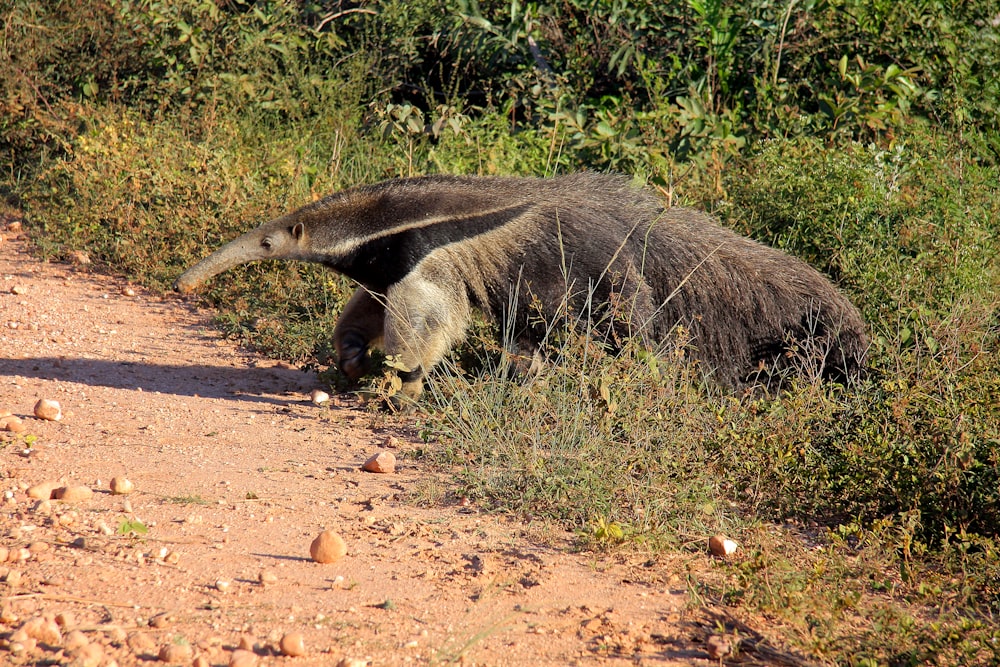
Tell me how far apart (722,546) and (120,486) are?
2.43m

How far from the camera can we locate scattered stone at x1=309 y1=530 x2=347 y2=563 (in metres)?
3.58

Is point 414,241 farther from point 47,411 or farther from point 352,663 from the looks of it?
point 352,663

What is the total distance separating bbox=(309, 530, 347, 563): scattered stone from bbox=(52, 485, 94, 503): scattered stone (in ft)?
3.48

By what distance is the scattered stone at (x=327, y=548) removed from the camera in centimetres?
358

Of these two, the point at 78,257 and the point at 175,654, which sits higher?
the point at 175,654

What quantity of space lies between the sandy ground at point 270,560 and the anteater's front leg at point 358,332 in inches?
16.5

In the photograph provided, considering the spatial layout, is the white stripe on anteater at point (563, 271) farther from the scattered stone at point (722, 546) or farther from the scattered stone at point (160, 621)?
the scattered stone at point (160, 621)

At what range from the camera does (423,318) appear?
5.89 m

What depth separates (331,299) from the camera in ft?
23.7

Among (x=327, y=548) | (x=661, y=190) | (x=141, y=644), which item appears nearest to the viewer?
(x=141, y=644)

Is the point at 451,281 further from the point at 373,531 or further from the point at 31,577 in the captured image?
the point at 31,577

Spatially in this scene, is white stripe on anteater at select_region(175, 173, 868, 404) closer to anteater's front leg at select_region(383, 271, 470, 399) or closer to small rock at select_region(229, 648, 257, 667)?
anteater's front leg at select_region(383, 271, 470, 399)

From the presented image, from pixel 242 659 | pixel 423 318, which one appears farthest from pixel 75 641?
pixel 423 318

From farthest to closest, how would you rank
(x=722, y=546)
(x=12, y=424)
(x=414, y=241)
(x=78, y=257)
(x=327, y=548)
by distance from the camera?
(x=78, y=257)
(x=414, y=241)
(x=12, y=424)
(x=722, y=546)
(x=327, y=548)
